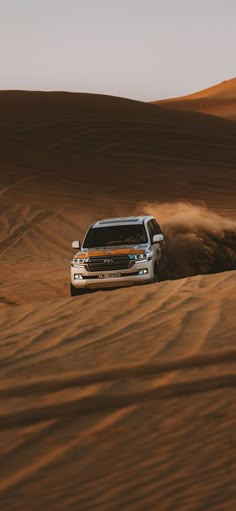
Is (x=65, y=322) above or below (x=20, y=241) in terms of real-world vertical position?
above

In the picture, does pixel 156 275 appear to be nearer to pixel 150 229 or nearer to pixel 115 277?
pixel 115 277

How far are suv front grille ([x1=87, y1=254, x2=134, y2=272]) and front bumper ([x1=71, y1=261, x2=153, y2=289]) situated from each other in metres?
0.07

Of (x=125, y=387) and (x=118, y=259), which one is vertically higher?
(x=125, y=387)

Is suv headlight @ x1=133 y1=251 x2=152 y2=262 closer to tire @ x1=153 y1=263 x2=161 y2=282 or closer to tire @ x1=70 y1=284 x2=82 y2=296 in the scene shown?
tire @ x1=153 y1=263 x2=161 y2=282

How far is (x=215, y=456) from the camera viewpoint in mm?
4965

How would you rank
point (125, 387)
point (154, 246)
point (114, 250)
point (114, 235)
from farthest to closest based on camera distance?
point (114, 235)
point (154, 246)
point (114, 250)
point (125, 387)

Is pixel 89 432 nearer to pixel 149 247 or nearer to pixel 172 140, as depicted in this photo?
pixel 149 247

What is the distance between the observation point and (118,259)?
1270 centimetres

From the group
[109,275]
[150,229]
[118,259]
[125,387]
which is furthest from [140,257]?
[125,387]

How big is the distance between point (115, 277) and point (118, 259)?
11.9 inches

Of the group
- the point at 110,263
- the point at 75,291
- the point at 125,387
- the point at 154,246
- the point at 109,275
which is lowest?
the point at 75,291

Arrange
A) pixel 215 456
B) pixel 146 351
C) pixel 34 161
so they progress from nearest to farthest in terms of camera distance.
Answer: pixel 215 456, pixel 146 351, pixel 34 161

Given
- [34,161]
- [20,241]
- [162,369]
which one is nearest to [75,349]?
[162,369]

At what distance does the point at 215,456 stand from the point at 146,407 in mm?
1098
